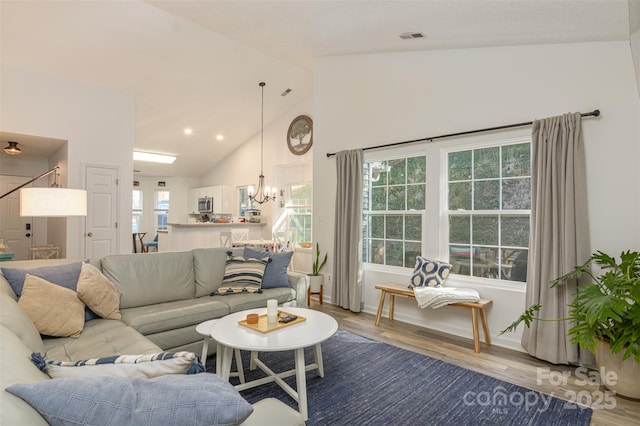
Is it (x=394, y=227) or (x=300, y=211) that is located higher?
(x=300, y=211)

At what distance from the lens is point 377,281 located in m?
4.47

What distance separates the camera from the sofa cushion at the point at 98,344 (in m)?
2.00

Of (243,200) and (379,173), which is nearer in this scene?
(379,173)

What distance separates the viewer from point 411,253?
4215 mm

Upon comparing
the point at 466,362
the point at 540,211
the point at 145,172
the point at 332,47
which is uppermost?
the point at 332,47

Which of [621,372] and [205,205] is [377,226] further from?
[205,205]

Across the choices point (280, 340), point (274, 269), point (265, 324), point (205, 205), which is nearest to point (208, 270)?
point (274, 269)

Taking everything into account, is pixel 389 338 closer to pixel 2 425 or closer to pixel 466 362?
pixel 466 362

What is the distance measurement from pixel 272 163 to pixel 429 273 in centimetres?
478

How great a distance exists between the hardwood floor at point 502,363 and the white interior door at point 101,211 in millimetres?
3884

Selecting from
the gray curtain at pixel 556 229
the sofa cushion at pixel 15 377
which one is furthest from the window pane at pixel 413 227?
the sofa cushion at pixel 15 377

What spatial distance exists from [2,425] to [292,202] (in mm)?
6828

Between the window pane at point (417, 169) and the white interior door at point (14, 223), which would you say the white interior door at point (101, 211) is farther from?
the window pane at point (417, 169)

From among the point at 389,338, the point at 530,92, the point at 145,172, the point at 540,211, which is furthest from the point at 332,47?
the point at 145,172
